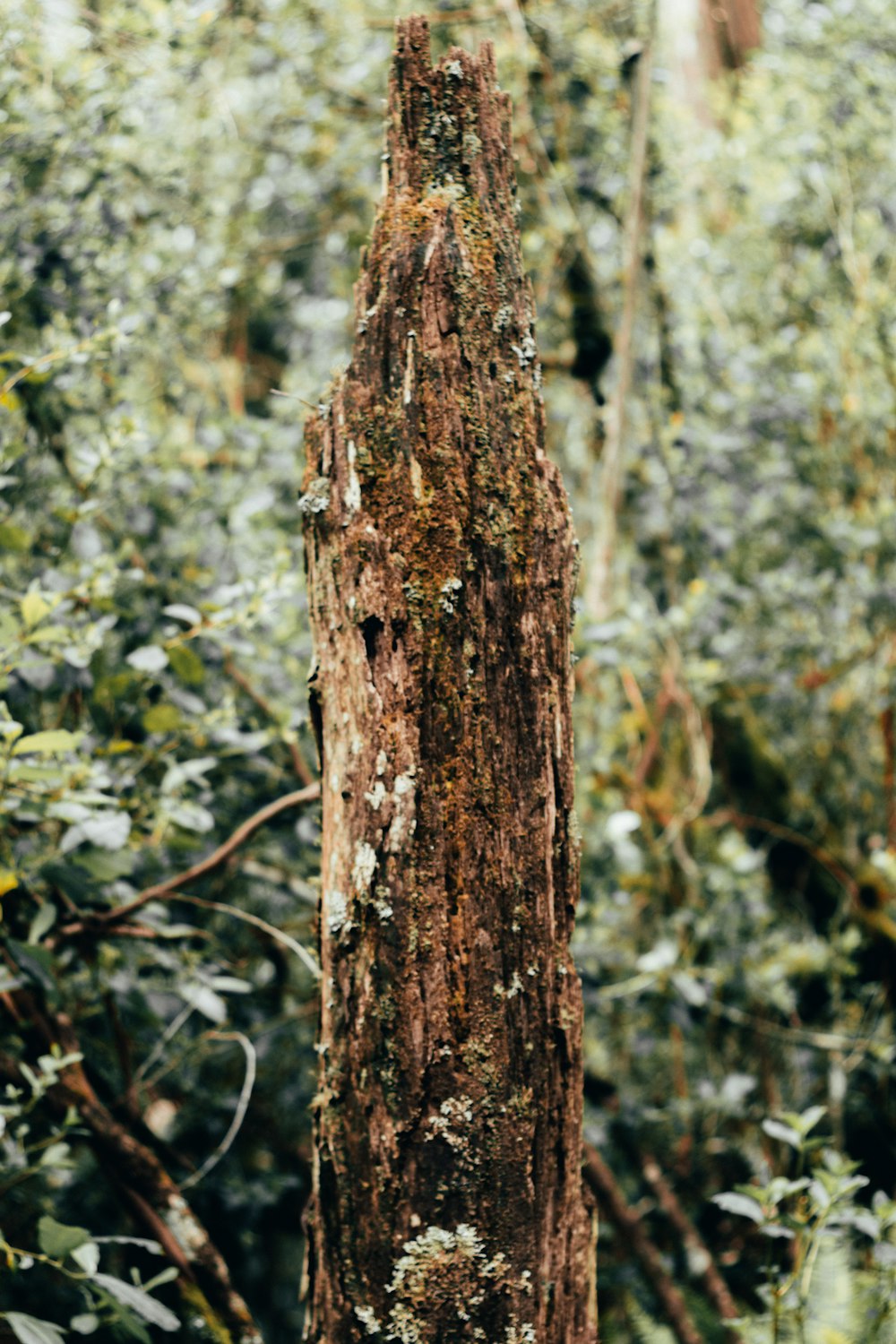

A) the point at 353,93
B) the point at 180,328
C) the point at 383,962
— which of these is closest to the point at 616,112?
the point at 353,93

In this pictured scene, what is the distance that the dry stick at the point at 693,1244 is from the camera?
10.6 feet

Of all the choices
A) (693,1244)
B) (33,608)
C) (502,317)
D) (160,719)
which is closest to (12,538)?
(33,608)

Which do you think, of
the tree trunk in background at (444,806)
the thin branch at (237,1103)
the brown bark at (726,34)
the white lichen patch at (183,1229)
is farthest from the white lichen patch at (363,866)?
the brown bark at (726,34)

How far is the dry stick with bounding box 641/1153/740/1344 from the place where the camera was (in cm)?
324

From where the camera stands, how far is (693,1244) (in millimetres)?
3309

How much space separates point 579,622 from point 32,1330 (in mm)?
2098

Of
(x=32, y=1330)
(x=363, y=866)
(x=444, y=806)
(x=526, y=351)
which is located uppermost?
(x=526, y=351)

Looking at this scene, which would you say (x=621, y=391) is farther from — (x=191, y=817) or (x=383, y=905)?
(x=383, y=905)

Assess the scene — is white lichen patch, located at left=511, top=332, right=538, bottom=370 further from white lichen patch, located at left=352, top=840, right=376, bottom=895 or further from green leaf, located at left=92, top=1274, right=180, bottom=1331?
green leaf, located at left=92, top=1274, right=180, bottom=1331

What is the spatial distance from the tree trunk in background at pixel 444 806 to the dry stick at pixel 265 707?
3.57ft

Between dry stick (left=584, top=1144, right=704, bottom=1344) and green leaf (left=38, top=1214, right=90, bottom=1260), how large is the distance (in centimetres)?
173

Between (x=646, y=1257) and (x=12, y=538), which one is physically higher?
(x=12, y=538)

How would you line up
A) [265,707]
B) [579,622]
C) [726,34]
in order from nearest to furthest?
1. [265,707]
2. [579,622]
3. [726,34]

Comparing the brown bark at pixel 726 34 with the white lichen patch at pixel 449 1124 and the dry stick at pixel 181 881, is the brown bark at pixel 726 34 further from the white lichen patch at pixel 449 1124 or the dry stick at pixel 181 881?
the white lichen patch at pixel 449 1124
